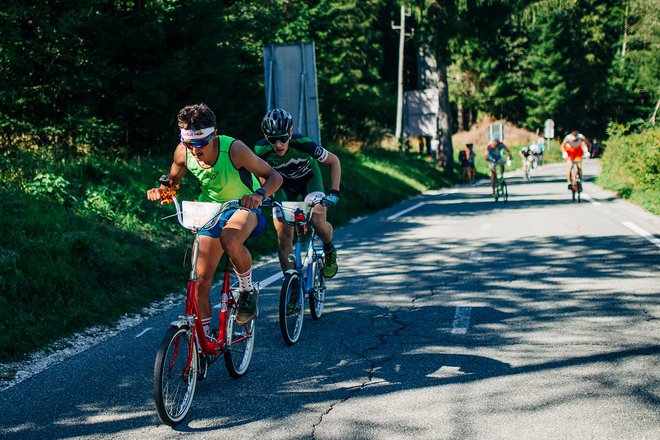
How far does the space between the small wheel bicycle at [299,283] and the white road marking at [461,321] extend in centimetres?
132

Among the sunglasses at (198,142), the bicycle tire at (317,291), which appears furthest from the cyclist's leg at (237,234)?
the bicycle tire at (317,291)

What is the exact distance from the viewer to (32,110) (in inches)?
537

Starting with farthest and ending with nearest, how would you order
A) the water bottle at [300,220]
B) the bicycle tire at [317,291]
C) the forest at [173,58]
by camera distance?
1. the forest at [173,58]
2. the bicycle tire at [317,291]
3. the water bottle at [300,220]

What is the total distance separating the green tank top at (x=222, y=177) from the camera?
16.8 ft

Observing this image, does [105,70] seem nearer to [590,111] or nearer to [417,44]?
[417,44]

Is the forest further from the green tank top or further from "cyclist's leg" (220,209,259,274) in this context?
"cyclist's leg" (220,209,259,274)

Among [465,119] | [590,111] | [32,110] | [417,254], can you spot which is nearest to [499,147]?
[417,254]

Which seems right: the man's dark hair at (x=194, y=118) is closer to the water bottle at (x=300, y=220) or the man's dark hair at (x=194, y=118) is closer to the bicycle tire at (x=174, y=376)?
the bicycle tire at (x=174, y=376)

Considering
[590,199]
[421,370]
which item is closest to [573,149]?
[590,199]

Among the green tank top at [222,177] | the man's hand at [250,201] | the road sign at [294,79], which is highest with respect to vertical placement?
the road sign at [294,79]

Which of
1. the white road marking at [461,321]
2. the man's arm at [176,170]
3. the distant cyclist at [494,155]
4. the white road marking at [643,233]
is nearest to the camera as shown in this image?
the man's arm at [176,170]

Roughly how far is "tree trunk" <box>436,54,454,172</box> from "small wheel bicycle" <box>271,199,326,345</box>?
33.6m

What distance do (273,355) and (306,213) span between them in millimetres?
1387

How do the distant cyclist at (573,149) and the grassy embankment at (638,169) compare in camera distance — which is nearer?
the grassy embankment at (638,169)
